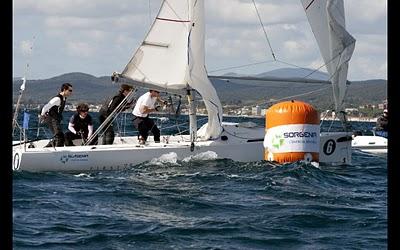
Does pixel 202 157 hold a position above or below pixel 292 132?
below

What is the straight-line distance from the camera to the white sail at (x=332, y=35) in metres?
17.3

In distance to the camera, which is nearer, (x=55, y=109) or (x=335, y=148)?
(x=55, y=109)

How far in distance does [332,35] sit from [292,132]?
139 inches

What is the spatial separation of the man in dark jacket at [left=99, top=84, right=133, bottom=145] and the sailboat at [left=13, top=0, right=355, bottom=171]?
0.76 ft

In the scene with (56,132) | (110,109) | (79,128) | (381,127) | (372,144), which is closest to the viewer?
(56,132)

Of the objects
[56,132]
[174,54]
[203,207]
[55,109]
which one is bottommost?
[203,207]

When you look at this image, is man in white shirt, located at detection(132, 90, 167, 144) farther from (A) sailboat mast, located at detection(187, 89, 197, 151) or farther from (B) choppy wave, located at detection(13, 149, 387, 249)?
(B) choppy wave, located at detection(13, 149, 387, 249)

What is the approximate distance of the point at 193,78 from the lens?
16.4 meters

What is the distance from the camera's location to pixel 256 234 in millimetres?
8086

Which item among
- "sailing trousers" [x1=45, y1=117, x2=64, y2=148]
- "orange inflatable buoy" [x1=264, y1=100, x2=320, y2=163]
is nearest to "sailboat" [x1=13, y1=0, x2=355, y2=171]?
"sailing trousers" [x1=45, y1=117, x2=64, y2=148]

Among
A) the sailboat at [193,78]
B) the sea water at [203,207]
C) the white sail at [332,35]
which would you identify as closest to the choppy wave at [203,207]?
the sea water at [203,207]

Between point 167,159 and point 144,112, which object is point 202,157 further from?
point 144,112

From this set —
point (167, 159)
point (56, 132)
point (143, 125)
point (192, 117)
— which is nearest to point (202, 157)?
point (167, 159)
